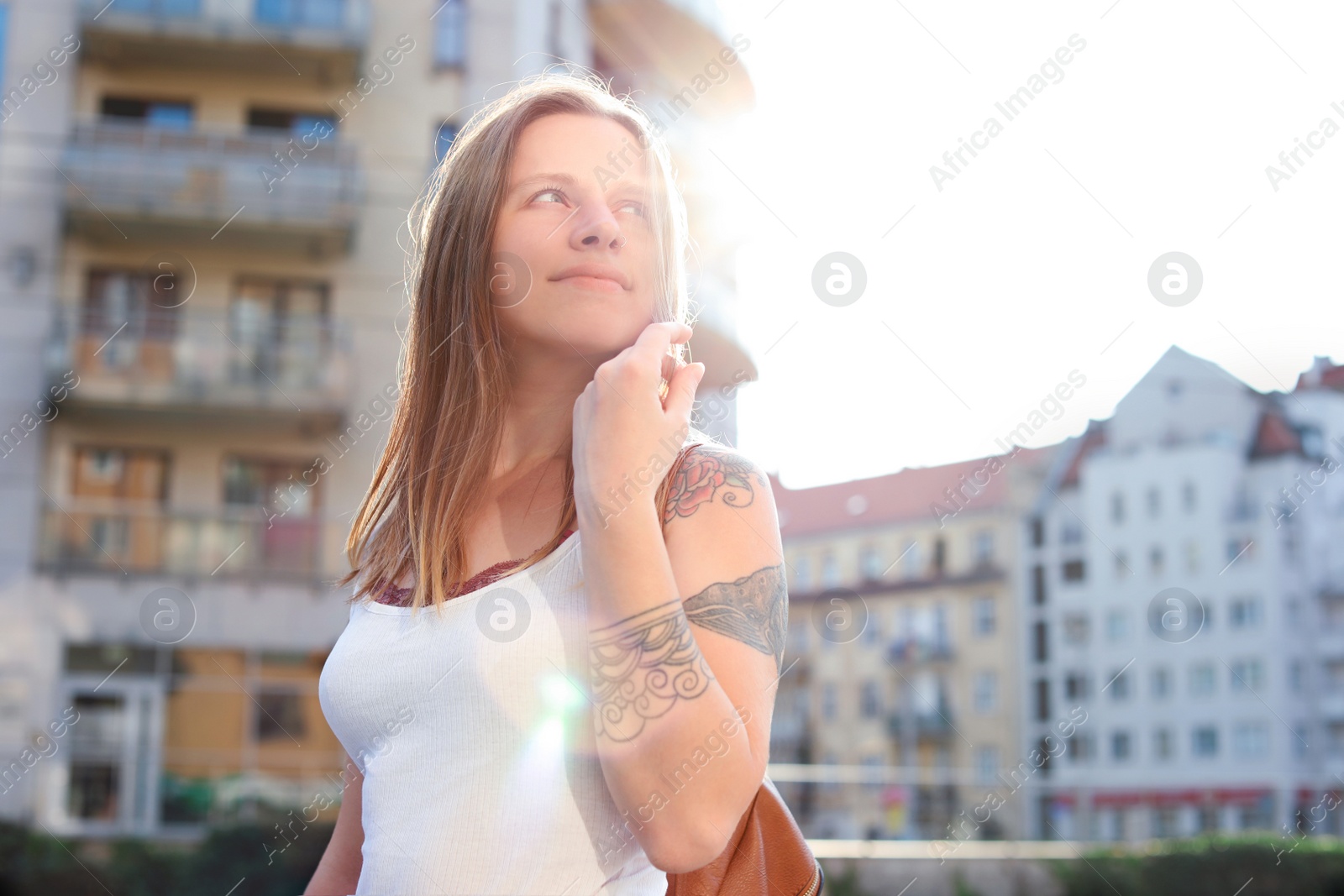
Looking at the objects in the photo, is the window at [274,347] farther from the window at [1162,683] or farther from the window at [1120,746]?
the window at [1120,746]

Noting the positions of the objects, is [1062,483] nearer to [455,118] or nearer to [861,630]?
[861,630]

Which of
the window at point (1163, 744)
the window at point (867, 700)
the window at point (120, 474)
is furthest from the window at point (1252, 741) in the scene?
the window at point (120, 474)

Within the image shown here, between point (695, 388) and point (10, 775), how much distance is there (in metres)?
14.6

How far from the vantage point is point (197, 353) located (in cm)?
1519

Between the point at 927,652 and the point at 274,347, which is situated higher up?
the point at 274,347

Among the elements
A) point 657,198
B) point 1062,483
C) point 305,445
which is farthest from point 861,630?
point 657,198

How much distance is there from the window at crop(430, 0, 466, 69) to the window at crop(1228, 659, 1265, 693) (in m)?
52.7

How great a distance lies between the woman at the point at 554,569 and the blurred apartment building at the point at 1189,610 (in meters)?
56.4

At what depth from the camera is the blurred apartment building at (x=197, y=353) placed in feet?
48.2

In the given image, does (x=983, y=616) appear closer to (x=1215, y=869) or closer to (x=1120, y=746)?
(x=1120, y=746)

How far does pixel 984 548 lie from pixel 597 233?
222 feet

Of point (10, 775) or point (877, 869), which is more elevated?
point (877, 869)

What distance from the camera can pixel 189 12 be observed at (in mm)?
15500

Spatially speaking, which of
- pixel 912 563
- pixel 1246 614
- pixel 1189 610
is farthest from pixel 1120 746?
pixel 912 563
